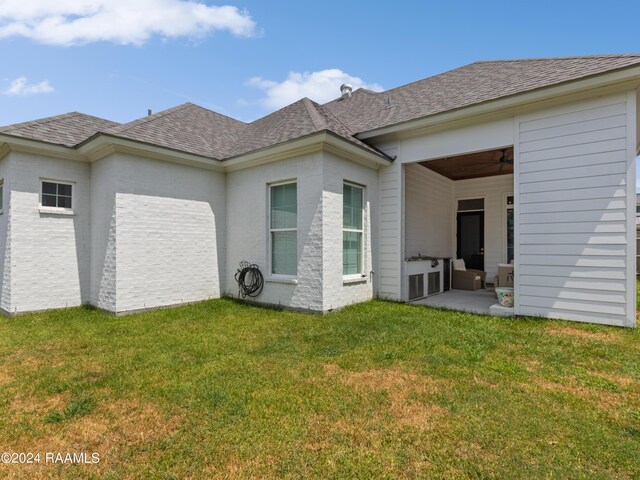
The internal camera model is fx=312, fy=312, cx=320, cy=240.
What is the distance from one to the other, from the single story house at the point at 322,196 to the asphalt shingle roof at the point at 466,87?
0.06 m

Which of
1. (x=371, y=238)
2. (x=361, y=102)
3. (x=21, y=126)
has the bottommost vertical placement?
(x=371, y=238)

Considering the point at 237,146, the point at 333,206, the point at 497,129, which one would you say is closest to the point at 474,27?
the point at 497,129

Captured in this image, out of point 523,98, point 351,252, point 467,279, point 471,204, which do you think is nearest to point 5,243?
point 351,252

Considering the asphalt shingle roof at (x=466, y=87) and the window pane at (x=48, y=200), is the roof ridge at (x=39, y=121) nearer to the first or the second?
the window pane at (x=48, y=200)

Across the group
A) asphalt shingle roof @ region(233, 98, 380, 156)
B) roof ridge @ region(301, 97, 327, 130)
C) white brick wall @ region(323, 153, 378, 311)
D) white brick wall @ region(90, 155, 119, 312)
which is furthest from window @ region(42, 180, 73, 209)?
white brick wall @ region(323, 153, 378, 311)

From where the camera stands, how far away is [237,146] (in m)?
8.11

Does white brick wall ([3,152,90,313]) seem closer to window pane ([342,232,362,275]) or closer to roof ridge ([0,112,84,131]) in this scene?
roof ridge ([0,112,84,131])

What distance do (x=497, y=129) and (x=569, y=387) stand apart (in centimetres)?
476

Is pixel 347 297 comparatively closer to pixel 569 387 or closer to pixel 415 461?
pixel 569 387

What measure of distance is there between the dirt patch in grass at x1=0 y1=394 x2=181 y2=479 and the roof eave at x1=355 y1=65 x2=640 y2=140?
21.6ft

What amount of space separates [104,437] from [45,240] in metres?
5.88

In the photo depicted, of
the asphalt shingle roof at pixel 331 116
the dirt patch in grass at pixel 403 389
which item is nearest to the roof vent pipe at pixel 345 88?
the asphalt shingle roof at pixel 331 116

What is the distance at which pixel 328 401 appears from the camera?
2.80 metres

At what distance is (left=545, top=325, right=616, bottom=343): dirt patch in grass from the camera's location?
4.50m
